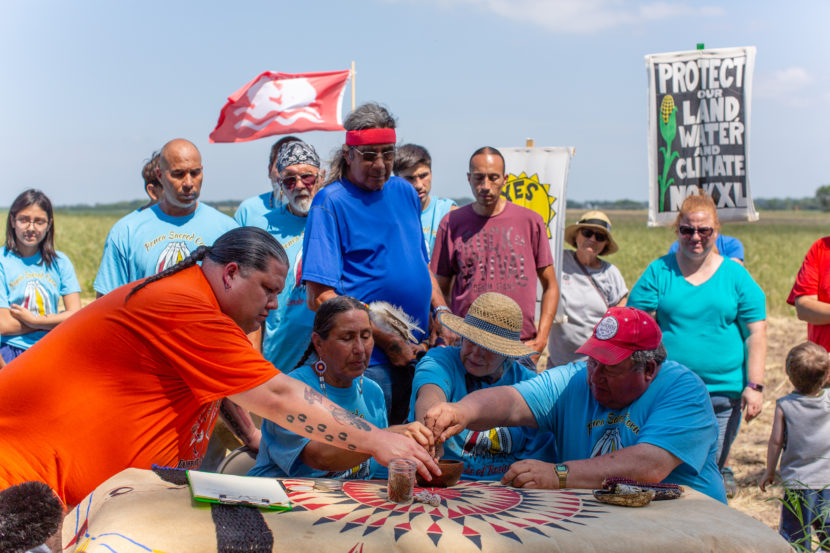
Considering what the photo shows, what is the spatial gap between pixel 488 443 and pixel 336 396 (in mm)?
788

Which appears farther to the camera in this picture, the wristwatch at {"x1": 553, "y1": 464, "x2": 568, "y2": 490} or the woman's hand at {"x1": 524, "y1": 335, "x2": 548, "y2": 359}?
the woman's hand at {"x1": 524, "y1": 335, "x2": 548, "y2": 359}

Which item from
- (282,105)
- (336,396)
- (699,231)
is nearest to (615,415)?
(336,396)

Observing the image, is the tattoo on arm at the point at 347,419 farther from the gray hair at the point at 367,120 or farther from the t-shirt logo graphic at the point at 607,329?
the gray hair at the point at 367,120

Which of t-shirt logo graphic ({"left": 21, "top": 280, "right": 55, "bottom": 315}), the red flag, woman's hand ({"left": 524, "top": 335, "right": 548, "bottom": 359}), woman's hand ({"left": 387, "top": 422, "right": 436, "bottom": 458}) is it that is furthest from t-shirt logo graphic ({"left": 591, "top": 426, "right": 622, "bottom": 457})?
the red flag

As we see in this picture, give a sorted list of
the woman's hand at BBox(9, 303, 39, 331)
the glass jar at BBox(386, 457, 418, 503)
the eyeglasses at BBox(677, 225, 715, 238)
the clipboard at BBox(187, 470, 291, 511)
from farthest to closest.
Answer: the woman's hand at BBox(9, 303, 39, 331) < the eyeglasses at BBox(677, 225, 715, 238) < the glass jar at BBox(386, 457, 418, 503) < the clipboard at BBox(187, 470, 291, 511)

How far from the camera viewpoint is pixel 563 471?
310 centimetres

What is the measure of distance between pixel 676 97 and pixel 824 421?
3181 mm

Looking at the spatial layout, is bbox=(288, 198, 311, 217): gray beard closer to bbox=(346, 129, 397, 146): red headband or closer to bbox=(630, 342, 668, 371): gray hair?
bbox=(346, 129, 397, 146): red headband

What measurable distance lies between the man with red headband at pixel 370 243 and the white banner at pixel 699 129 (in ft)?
9.77

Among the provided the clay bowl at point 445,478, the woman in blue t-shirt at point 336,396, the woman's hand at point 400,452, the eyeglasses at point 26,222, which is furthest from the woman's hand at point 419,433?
the eyeglasses at point 26,222

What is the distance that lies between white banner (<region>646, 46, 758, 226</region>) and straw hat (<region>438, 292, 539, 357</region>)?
3132 mm

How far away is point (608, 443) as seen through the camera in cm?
340

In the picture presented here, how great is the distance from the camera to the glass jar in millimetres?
2668

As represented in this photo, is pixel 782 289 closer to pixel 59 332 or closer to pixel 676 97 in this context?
pixel 676 97
